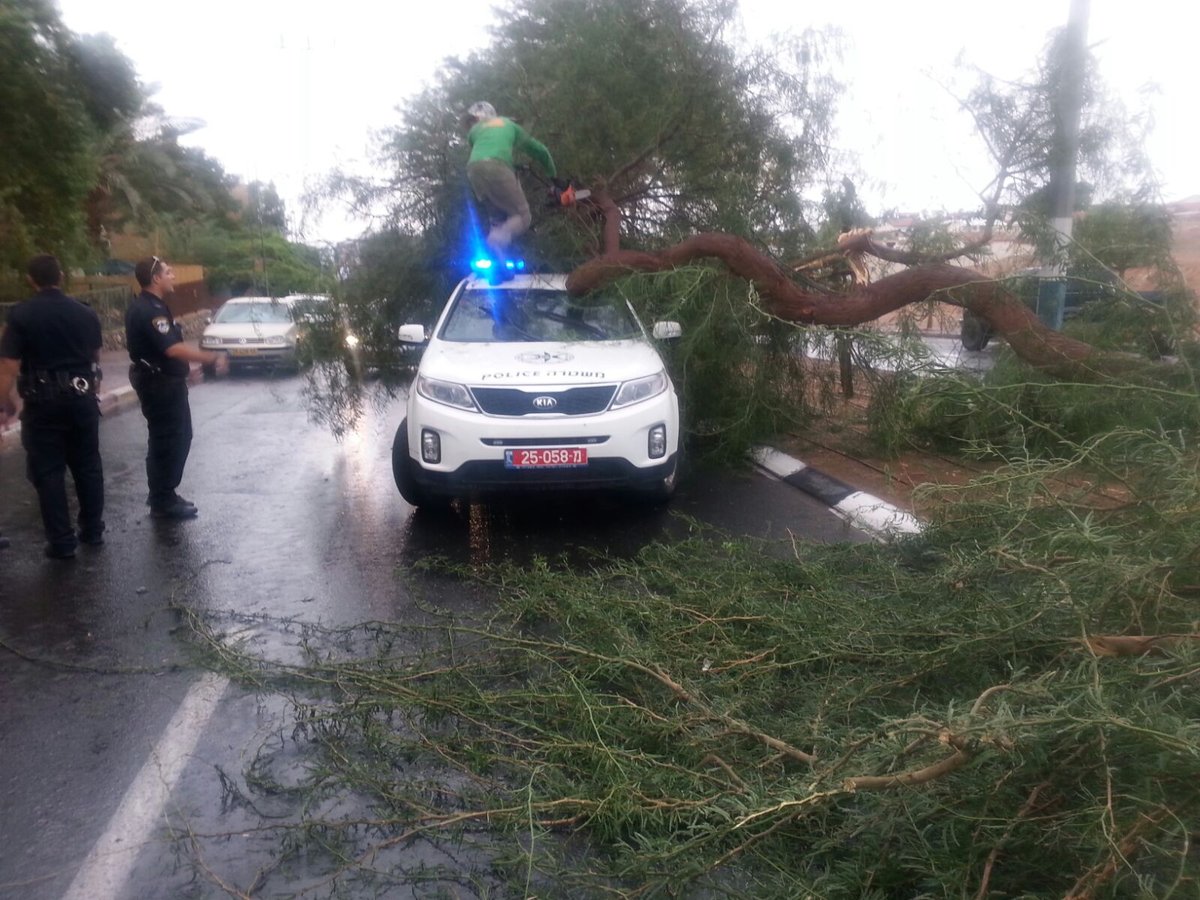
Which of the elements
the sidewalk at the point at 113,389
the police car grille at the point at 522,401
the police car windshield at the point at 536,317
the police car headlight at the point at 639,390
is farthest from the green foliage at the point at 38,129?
the police car headlight at the point at 639,390

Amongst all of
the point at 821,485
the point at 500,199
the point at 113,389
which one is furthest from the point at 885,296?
the point at 113,389

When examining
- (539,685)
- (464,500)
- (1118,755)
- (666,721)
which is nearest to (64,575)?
(464,500)

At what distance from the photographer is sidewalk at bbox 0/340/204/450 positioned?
1128cm

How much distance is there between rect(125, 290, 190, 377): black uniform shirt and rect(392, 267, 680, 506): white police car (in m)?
1.64

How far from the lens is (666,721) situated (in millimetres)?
3576

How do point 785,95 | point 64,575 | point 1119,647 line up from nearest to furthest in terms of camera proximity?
point 1119,647 < point 64,575 < point 785,95

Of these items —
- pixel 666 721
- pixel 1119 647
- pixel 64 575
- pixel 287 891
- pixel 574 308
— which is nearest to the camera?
pixel 287 891

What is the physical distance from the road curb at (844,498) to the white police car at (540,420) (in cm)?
131

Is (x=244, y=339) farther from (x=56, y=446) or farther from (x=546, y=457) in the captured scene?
(x=546, y=457)

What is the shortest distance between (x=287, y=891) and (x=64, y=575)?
12.8 feet

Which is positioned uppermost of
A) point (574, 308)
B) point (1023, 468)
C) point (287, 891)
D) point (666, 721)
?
point (574, 308)

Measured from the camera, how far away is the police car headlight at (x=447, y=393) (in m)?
6.67

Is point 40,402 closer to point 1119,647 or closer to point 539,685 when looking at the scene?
point 539,685

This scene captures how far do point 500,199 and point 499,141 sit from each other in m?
0.44
